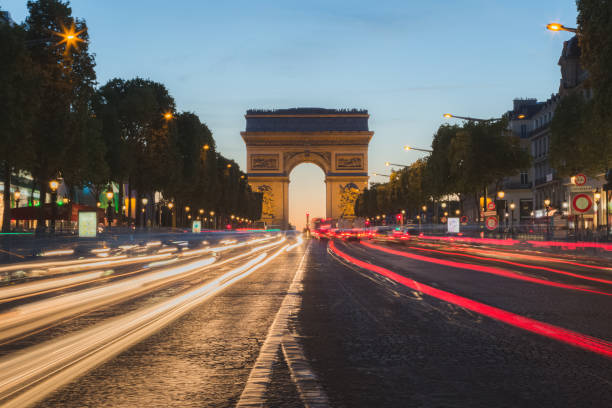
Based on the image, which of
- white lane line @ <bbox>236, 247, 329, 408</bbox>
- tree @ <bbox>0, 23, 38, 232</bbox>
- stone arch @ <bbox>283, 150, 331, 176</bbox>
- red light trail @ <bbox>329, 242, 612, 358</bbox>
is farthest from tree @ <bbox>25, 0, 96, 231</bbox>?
stone arch @ <bbox>283, 150, 331, 176</bbox>

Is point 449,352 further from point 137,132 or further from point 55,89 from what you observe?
point 137,132

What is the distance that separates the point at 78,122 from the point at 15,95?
540 cm

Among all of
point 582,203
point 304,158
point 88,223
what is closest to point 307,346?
point 582,203

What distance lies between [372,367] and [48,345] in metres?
2.92

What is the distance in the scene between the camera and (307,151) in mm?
128875

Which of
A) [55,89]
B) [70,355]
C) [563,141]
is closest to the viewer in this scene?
[70,355]

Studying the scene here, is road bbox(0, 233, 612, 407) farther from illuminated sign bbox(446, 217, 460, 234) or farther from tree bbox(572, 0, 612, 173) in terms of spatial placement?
illuminated sign bbox(446, 217, 460, 234)


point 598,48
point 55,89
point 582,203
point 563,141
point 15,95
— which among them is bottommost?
point 582,203

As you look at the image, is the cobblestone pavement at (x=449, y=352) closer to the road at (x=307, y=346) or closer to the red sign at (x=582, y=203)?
the road at (x=307, y=346)

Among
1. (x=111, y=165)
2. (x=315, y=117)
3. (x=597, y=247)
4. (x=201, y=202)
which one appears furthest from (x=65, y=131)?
(x=315, y=117)

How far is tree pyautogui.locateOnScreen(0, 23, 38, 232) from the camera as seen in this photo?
1089 inches

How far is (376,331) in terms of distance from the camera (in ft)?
23.9

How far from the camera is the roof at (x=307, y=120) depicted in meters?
129

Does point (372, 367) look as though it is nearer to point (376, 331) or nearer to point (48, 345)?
point (376, 331)
